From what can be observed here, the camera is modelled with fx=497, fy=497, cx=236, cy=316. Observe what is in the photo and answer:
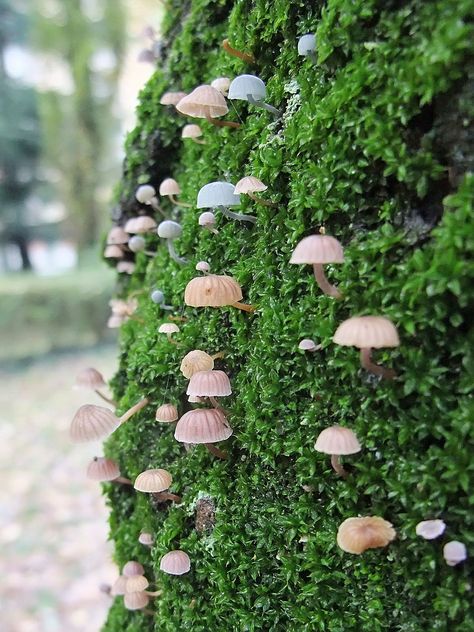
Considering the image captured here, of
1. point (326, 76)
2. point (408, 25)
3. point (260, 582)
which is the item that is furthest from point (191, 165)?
point (260, 582)

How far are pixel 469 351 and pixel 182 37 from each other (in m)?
1.64

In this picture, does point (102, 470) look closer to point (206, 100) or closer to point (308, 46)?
point (206, 100)

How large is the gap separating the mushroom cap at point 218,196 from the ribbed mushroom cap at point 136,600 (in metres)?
1.29

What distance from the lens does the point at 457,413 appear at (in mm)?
1025

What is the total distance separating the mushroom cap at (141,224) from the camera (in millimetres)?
2033

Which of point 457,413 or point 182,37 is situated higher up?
point 182,37

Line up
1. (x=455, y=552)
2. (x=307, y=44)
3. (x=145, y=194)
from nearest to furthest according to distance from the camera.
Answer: (x=455, y=552), (x=307, y=44), (x=145, y=194)

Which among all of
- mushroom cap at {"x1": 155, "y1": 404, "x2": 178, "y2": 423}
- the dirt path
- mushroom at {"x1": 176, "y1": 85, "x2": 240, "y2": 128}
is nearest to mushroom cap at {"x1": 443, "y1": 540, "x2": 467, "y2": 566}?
mushroom cap at {"x1": 155, "y1": 404, "x2": 178, "y2": 423}

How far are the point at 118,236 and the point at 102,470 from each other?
1021mm

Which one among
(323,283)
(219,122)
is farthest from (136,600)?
(219,122)

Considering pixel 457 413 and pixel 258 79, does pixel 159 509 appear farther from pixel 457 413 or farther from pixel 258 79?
pixel 258 79

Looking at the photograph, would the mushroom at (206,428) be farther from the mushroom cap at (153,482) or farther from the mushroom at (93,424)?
the mushroom at (93,424)

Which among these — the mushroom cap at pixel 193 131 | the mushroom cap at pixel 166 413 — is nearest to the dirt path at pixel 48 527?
the mushroom cap at pixel 166 413

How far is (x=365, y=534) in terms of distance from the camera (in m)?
1.08
